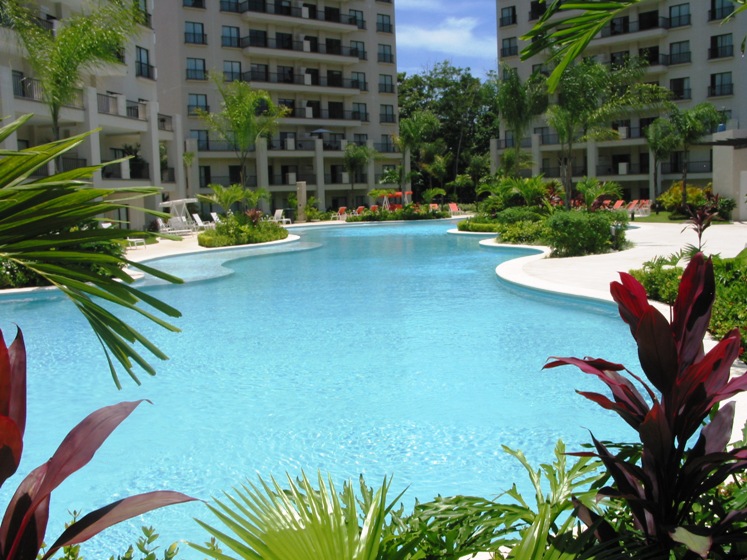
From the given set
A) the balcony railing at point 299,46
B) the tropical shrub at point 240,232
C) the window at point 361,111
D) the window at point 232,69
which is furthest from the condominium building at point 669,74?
the tropical shrub at point 240,232

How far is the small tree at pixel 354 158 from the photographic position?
51.5m

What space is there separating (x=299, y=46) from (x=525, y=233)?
34.0 m

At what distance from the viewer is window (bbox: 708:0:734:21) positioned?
4425cm

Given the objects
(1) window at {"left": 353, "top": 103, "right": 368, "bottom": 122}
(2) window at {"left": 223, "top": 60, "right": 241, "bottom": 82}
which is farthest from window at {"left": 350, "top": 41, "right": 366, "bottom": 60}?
(2) window at {"left": 223, "top": 60, "right": 241, "bottom": 82}

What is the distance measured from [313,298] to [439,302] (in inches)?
103

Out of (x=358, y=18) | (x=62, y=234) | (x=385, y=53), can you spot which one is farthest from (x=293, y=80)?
(x=62, y=234)

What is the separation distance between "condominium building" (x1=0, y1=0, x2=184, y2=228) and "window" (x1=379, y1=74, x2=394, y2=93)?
2316 cm

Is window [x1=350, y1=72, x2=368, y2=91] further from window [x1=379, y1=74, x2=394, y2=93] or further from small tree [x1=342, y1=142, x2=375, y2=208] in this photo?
small tree [x1=342, y1=142, x2=375, y2=208]

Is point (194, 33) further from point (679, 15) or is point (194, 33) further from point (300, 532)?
point (300, 532)

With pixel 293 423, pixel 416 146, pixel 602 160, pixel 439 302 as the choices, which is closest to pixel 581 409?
pixel 293 423

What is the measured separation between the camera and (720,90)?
149 feet

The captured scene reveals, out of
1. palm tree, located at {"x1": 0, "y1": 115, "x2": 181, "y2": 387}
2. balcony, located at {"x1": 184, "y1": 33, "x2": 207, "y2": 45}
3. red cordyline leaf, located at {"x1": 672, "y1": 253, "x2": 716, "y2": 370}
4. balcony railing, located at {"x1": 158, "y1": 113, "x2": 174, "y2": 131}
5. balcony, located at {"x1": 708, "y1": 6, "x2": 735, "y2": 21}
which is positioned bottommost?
red cordyline leaf, located at {"x1": 672, "y1": 253, "x2": 716, "y2": 370}

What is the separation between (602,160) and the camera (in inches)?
1991

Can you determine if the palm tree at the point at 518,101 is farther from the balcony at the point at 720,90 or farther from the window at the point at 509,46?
the window at the point at 509,46
